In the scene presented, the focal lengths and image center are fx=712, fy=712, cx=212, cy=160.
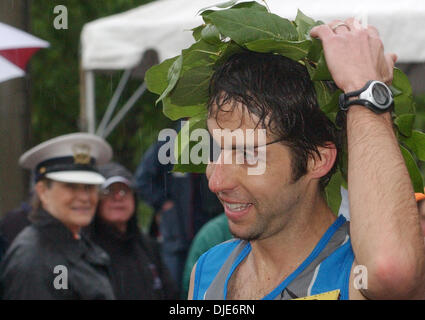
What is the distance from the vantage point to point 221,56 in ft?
6.61

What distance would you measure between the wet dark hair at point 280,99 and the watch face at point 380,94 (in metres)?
0.27

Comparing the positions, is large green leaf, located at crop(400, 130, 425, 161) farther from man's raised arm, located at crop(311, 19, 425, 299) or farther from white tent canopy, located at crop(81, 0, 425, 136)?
white tent canopy, located at crop(81, 0, 425, 136)

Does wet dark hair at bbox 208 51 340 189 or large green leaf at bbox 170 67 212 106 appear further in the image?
large green leaf at bbox 170 67 212 106

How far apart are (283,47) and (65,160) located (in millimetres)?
2808

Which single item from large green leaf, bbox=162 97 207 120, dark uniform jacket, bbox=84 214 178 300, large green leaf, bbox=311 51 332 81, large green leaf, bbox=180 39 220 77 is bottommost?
dark uniform jacket, bbox=84 214 178 300

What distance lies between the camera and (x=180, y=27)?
5.64m

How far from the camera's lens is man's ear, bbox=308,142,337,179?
77.6 inches

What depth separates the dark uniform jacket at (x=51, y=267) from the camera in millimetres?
3561

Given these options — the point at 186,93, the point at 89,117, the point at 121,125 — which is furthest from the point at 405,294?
the point at 121,125

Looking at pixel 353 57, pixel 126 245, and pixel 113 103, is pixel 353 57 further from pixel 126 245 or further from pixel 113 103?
pixel 113 103

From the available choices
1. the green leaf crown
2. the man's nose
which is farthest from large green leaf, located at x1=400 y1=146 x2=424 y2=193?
the man's nose

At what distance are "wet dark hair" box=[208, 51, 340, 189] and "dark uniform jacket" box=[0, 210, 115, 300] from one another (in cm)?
195

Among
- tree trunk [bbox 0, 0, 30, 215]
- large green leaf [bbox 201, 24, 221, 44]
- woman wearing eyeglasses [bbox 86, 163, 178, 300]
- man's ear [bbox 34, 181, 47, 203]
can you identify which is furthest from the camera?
tree trunk [bbox 0, 0, 30, 215]

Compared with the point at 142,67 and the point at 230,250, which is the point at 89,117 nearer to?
the point at 142,67
